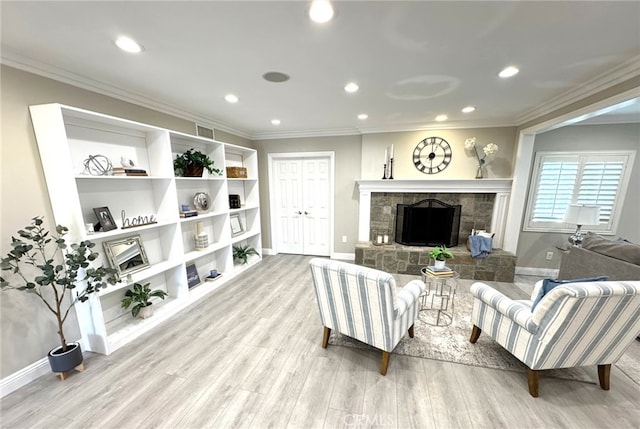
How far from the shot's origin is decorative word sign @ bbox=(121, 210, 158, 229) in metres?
2.33

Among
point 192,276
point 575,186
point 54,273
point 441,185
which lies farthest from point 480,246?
point 54,273

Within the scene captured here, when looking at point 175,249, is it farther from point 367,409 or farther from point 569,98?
point 569,98

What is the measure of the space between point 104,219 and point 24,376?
129cm

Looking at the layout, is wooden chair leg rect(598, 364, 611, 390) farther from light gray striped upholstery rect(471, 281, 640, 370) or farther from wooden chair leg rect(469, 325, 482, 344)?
wooden chair leg rect(469, 325, 482, 344)

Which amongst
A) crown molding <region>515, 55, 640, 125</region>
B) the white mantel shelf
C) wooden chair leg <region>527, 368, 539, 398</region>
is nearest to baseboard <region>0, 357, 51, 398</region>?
wooden chair leg <region>527, 368, 539, 398</region>

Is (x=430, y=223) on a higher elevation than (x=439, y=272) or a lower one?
higher

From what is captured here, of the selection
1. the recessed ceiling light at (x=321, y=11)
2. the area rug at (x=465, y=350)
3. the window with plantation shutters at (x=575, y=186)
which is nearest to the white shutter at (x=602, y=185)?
the window with plantation shutters at (x=575, y=186)

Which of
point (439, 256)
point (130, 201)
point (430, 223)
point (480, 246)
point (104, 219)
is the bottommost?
point (480, 246)

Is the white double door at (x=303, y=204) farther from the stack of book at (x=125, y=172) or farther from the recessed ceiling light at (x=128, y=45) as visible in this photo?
the recessed ceiling light at (x=128, y=45)

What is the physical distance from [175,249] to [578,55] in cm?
419

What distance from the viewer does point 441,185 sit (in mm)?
3766

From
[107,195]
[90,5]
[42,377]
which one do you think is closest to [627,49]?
[90,5]

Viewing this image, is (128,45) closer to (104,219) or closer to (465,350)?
(104,219)

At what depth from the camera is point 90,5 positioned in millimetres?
1181
